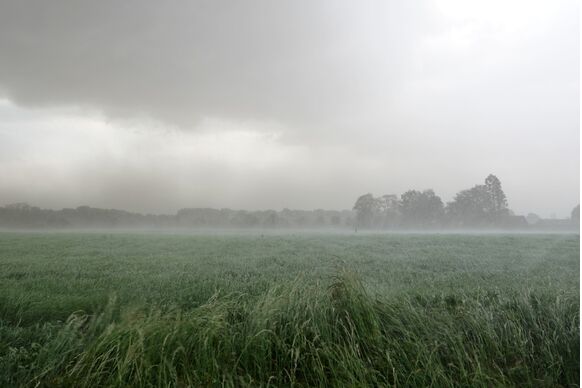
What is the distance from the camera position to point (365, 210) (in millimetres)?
47844

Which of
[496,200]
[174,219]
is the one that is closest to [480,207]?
[496,200]

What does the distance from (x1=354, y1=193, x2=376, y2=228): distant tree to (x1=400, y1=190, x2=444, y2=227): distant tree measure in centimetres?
555

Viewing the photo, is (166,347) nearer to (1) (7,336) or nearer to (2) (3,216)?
(1) (7,336)

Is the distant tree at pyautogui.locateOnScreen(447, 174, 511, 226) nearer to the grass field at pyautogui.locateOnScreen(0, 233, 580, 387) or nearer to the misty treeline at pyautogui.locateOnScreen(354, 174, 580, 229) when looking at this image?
the misty treeline at pyautogui.locateOnScreen(354, 174, 580, 229)

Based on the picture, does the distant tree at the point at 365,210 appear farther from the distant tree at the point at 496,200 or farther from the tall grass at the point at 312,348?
the tall grass at the point at 312,348

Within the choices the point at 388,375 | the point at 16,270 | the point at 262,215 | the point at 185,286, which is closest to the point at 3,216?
the point at 16,270

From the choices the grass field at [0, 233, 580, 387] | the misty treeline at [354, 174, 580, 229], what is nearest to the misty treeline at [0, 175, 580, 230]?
the misty treeline at [354, 174, 580, 229]

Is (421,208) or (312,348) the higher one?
(421,208)

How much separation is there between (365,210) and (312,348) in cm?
4448

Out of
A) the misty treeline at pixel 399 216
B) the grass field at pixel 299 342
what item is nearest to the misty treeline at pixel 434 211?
the misty treeline at pixel 399 216

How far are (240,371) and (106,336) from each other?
202cm

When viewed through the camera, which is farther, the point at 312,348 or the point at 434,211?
the point at 434,211

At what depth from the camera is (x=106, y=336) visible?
14.9ft

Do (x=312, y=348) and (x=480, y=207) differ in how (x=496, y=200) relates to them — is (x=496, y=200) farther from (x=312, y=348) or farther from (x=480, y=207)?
(x=312, y=348)
